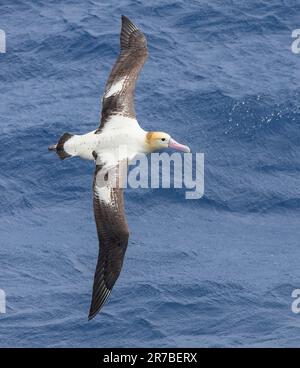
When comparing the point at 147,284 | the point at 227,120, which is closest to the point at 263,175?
the point at 227,120

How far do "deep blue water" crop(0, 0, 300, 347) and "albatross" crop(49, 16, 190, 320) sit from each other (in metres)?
4.29

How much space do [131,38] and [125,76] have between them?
115 cm

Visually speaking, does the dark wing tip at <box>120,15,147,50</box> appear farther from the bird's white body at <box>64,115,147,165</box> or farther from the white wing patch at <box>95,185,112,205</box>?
the white wing patch at <box>95,185,112,205</box>

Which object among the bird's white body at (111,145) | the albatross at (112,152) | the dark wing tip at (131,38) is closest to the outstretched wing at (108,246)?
the albatross at (112,152)

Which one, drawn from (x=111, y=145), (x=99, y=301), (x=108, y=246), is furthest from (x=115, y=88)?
(x=99, y=301)

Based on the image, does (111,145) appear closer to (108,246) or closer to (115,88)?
(115,88)

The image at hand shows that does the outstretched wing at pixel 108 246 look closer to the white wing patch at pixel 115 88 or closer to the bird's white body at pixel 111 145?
the bird's white body at pixel 111 145

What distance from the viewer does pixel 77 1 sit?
4253 cm

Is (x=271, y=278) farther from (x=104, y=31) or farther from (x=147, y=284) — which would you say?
(x=104, y=31)

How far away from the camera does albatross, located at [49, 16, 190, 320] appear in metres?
29.4

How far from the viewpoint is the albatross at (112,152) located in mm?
29391

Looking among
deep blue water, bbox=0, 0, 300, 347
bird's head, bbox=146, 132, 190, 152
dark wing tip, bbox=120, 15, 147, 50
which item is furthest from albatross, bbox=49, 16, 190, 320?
deep blue water, bbox=0, 0, 300, 347
